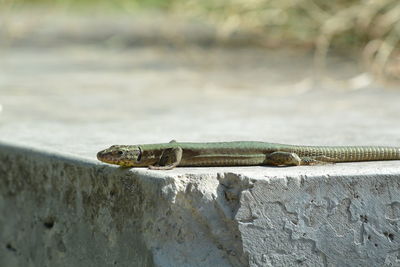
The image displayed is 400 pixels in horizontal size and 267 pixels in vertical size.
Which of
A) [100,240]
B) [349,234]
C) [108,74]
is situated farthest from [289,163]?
[108,74]

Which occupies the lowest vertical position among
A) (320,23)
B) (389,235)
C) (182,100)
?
(389,235)

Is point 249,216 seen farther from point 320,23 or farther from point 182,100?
point 320,23

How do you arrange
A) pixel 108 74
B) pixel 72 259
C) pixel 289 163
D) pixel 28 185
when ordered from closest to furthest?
pixel 289 163
pixel 72 259
pixel 28 185
pixel 108 74

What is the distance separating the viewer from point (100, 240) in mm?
3096

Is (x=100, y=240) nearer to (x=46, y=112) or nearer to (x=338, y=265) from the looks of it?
(x=338, y=265)

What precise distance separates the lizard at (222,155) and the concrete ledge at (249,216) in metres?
0.06

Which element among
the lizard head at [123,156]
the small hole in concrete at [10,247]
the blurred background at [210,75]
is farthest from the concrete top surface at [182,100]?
the small hole in concrete at [10,247]

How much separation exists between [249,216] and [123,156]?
16.9 inches

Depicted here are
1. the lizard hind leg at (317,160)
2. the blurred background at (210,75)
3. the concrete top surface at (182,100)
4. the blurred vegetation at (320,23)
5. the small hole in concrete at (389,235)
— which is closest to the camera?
the small hole in concrete at (389,235)

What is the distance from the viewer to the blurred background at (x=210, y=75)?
14.1 feet

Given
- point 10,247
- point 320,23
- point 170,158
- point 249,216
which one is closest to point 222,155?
point 170,158

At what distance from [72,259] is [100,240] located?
0.21 meters

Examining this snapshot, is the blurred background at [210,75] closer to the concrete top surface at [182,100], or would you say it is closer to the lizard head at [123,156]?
the concrete top surface at [182,100]

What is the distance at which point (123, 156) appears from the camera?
2984 millimetres
